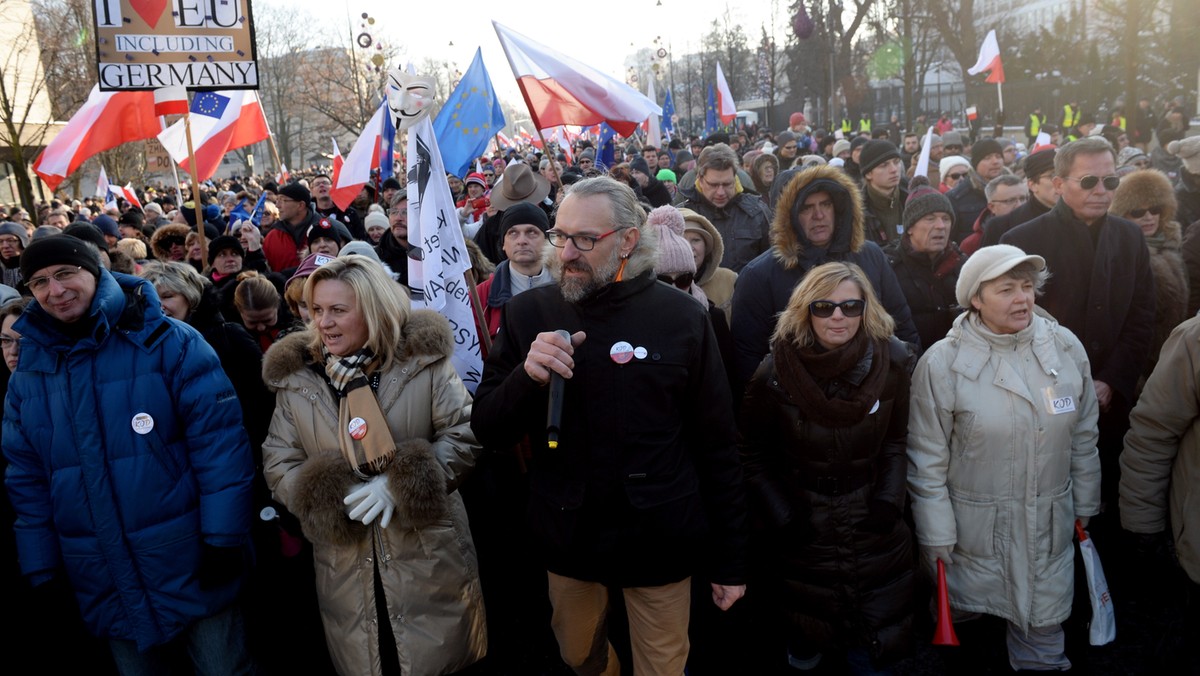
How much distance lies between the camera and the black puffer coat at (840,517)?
3.21 meters

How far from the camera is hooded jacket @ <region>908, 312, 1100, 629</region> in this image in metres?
3.32

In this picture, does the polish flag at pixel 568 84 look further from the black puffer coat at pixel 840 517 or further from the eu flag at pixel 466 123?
the black puffer coat at pixel 840 517

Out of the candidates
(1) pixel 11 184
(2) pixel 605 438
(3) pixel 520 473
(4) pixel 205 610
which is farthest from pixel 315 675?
(1) pixel 11 184

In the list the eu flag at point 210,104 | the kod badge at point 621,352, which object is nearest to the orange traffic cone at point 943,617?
the kod badge at point 621,352

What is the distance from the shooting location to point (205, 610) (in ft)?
10.5

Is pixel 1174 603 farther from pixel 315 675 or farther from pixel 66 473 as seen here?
pixel 66 473

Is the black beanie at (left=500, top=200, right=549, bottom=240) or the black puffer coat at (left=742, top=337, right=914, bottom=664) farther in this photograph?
the black beanie at (left=500, top=200, right=549, bottom=240)

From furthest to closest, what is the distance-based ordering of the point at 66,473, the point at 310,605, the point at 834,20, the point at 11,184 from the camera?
1. the point at 834,20
2. the point at 11,184
3. the point at 310,605
4. the point at 66,473

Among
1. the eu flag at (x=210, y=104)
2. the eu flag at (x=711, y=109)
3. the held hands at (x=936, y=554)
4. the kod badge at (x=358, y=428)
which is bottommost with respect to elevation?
the held hands at (x=936, y=554)

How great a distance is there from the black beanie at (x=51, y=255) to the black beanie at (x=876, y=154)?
548cm

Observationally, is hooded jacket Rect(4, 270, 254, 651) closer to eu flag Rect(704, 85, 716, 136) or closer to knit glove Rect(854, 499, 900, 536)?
knit glove Rect(854, 499, 900, 536)

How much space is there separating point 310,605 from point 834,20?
3292cm

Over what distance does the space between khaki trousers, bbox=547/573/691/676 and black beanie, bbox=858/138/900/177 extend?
457 cm

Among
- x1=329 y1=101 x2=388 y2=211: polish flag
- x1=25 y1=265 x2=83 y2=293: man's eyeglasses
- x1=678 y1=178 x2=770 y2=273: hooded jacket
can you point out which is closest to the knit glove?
x1=678 y1=178 x2=770 y2=273: hooded jacket
